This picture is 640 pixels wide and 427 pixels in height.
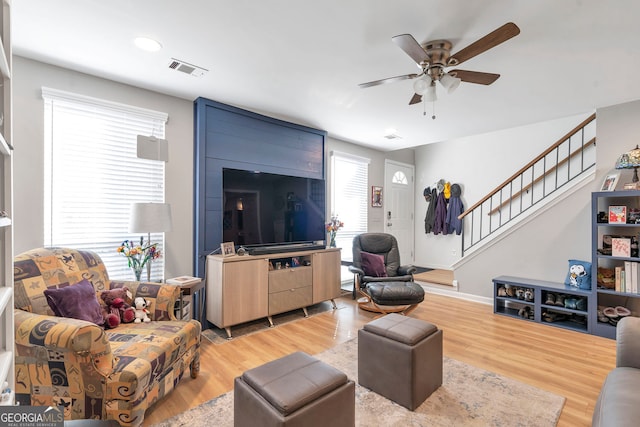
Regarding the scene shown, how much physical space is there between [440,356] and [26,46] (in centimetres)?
378

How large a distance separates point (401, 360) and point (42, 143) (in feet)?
10.5

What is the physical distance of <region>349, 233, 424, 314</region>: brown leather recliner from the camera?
140 inches

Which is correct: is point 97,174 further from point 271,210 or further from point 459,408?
point 459,408

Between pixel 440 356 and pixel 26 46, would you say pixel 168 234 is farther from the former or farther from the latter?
pixel 440 356

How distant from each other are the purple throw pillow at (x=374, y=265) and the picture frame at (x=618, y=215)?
244 cm

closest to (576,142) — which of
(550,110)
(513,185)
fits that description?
(513,185)

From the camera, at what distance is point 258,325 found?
11.2 ft

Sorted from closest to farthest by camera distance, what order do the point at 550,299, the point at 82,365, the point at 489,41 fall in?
1. the point at 82,365
2. the point at 489,41
3. the point at 550,299

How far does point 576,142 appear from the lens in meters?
4.45

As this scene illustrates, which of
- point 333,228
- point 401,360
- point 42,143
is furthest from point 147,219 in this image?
point 333,228

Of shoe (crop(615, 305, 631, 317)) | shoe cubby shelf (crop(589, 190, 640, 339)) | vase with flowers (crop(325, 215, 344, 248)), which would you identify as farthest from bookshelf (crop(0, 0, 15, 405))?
shoe (crop(615, 305, 631, 317))

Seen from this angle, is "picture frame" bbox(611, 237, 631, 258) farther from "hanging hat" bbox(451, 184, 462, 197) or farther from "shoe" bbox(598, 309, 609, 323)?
"hanging hat" bbox(451, 184, 462, 197)

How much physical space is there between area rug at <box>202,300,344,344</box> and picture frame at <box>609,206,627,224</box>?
10.3 feet

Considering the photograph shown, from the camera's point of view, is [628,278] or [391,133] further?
[391,133]
